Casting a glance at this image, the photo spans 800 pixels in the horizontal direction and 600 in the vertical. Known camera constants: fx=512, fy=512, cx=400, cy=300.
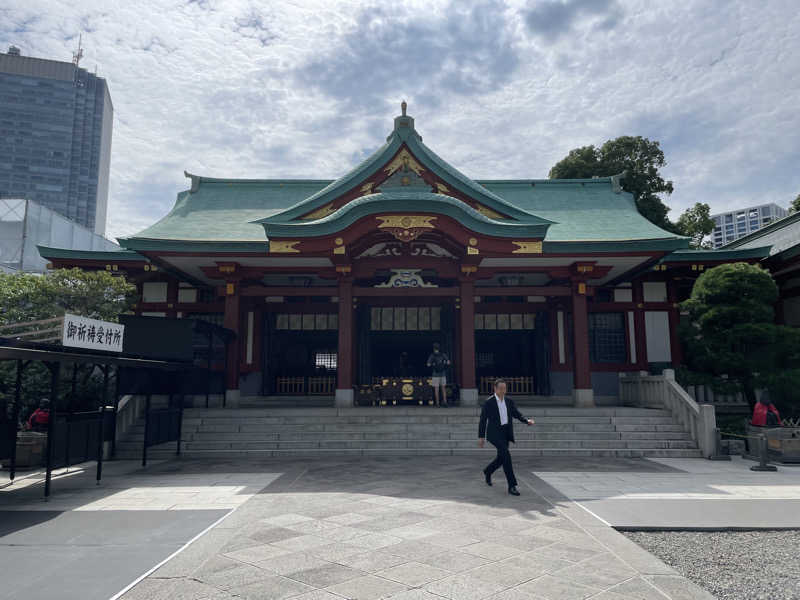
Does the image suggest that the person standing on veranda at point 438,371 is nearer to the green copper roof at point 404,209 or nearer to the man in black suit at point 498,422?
the green copper roof at point 404,209

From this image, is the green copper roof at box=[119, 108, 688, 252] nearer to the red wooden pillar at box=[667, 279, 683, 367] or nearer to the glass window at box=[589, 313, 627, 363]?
the red wooden pillar at box=[667, 279, 683, 367]

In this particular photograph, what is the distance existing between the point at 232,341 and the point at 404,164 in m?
7.62

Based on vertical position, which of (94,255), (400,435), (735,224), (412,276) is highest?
(735,224)

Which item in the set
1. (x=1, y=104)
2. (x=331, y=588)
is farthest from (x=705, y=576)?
(x=1, y=104)

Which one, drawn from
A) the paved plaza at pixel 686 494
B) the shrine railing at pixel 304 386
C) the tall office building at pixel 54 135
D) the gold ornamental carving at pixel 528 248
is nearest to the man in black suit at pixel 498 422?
the paved plaza at pixel 686 494

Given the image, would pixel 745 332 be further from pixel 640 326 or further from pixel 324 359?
pixel 324 359

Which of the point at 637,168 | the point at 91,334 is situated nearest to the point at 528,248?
the point at 91,334

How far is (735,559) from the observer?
17.3 feet

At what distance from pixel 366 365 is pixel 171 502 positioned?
11197mm

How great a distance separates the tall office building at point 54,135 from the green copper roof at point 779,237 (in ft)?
422

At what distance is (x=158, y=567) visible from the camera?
16.2 ft

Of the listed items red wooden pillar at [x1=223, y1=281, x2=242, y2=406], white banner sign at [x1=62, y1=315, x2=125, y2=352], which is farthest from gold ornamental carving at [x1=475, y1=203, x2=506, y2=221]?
white banner sign at [x1=62, y1=315, x2=125, y2=352]

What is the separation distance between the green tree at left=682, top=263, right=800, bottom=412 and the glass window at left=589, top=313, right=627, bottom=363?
13.2 ft

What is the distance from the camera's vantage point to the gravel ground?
4.57m
